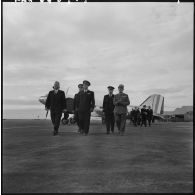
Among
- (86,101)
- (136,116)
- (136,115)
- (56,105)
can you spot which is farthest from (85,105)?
(136,115)

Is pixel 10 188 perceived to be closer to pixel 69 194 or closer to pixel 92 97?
pixel 69 194

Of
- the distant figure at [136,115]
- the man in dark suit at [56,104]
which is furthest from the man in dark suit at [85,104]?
the distant figure at [136,115]

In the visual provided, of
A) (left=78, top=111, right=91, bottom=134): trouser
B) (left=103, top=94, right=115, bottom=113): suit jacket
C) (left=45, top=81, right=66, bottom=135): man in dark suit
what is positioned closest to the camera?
(left=45, top=81, right=66, bottom=135): man in dark suit

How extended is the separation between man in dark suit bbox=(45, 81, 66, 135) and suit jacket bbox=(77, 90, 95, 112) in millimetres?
728

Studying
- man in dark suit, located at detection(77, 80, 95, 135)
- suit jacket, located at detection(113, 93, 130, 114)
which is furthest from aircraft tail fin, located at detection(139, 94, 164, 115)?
man in dark suit, located at detection(77, 80, 95, 135)

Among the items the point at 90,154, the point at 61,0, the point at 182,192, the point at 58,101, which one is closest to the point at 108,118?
the point at 58,101

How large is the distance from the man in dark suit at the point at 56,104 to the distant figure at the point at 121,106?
199cm

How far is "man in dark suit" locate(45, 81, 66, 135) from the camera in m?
14.6

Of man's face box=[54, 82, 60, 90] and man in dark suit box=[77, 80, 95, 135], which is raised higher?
man's face box=[54, 82, 60, 90]

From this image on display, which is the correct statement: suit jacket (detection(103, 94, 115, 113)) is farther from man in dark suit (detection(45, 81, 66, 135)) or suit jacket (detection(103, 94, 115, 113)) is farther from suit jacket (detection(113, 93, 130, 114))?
man in dark suit (detection(45, 81, 66, 135))

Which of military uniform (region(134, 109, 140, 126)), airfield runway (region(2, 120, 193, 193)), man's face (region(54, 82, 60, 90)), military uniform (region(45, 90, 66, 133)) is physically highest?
man's face (region(54, 82, 60, 90))

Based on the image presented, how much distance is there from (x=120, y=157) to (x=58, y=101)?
7336 mm

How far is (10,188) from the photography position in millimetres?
4695

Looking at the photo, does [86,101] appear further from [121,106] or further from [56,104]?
[121,106]
